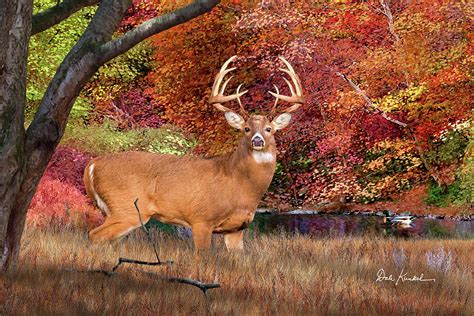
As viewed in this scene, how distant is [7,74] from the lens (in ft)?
19.0

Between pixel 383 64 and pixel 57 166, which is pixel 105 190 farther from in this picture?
pixel 383 64

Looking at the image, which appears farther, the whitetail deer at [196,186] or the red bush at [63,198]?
the red bush at [63,198]

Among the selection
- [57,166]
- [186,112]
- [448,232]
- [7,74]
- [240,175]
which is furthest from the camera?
[186,112]

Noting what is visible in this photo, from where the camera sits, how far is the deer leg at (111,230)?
8633 mm

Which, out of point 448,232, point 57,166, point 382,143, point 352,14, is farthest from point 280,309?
point 352,14

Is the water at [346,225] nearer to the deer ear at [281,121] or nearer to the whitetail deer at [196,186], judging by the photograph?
the whitetail deer at [196,186]

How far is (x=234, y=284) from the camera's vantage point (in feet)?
19.2

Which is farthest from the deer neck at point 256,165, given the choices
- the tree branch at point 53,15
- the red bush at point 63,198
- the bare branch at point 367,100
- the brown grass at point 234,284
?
the bare branch at point 367,100

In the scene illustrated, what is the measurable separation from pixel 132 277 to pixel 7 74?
5.59ft

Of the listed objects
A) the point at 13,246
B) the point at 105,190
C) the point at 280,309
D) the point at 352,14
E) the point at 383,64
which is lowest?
the point at 280,309

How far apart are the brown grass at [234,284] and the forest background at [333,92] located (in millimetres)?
10246

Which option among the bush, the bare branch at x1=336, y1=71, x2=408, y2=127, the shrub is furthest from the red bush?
the bare branch at x1=336, y1=71, x2=408, y2=127

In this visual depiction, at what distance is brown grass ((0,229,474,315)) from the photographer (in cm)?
475

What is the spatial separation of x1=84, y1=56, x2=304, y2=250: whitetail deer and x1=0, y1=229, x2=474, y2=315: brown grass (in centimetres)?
37
